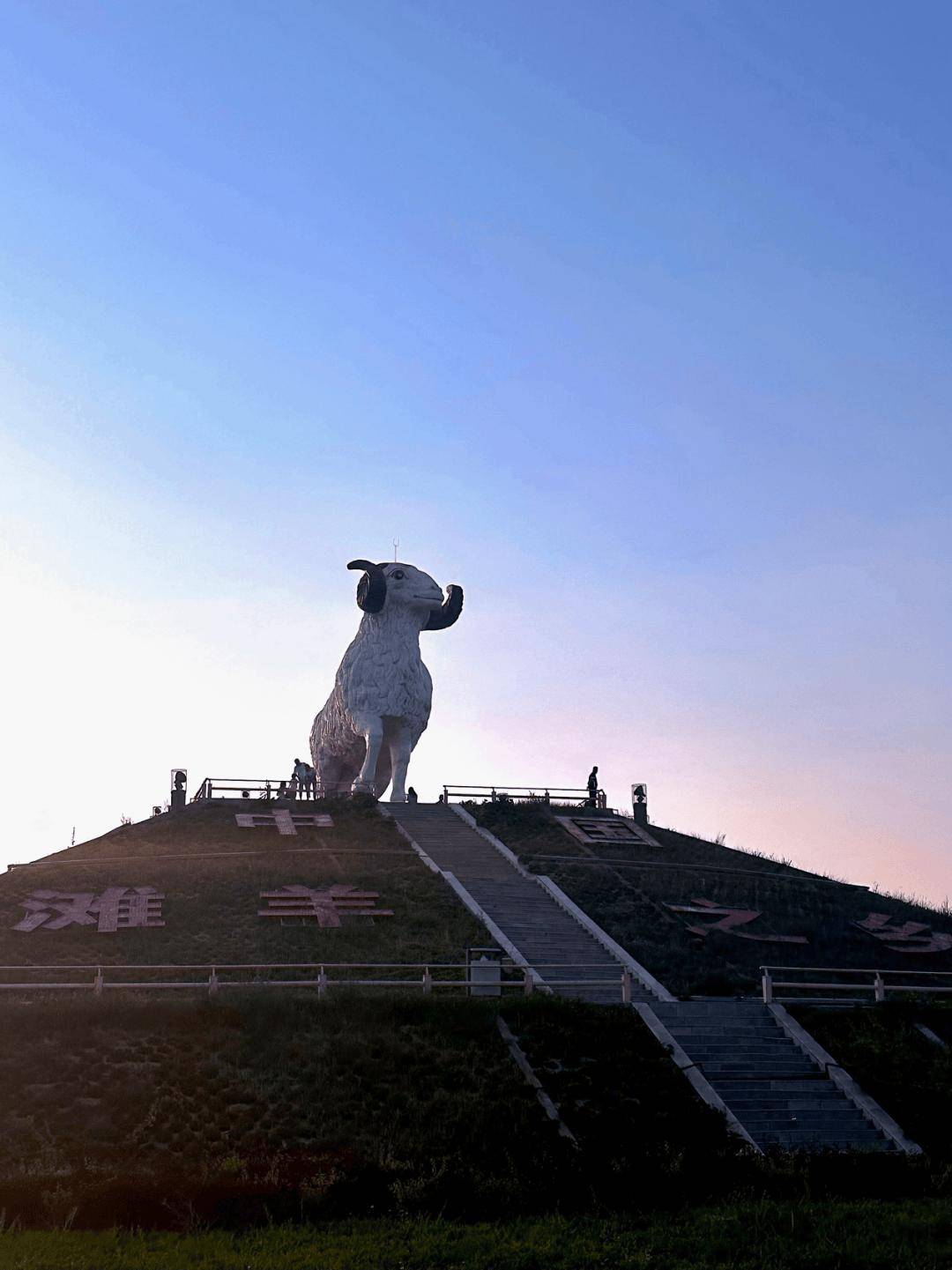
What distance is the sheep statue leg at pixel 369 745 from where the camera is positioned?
45812mm

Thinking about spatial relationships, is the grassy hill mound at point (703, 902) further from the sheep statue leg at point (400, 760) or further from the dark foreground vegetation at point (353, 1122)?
the dark foreground vegetation at point (353, 1122)

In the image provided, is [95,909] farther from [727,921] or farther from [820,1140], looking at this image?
[820,1140]

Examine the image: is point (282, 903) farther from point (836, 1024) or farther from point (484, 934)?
point (836, 1024)

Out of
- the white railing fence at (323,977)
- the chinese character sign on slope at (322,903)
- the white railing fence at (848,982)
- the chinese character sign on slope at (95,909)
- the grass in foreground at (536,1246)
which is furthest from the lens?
the chinese character sign on slope at (322,903)

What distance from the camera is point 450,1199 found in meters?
17.3

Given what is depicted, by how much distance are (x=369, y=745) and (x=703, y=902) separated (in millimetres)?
13709

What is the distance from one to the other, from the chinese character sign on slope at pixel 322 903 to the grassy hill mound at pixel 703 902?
5.03 metres

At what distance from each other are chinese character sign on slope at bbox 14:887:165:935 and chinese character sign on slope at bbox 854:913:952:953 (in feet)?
55.0

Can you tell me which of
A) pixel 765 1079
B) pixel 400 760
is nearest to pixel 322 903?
pixel 765 1079

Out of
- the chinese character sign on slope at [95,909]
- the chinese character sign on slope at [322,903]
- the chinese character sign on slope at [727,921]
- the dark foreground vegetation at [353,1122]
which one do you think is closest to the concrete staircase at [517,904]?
the chinese character sign on slope at [322,903]

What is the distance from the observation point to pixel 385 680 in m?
46.1

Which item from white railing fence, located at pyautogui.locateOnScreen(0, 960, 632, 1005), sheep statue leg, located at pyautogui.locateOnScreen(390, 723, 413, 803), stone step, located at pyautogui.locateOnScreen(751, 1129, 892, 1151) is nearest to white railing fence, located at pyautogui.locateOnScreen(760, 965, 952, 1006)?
white railing fence, located at pyautogui.locateOnScreen(0, 960, 632, 1005)

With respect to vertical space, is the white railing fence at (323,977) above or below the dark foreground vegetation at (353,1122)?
above

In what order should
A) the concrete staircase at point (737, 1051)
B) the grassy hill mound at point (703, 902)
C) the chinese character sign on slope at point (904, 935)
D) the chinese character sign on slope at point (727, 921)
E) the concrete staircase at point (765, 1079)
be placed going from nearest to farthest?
the concrete staircase at point (765, 1079) → the concrete staircase at point (737, 1051) → the grassy hill mound at point (703, 902) → the chinese character sign on slope at point (727, 921) → the chinese character sign on slope at point (904, 935)
